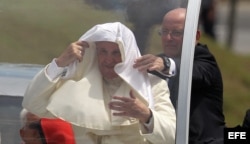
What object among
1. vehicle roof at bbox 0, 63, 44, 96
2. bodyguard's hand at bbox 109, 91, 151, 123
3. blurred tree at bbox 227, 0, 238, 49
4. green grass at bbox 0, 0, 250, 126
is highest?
green grass at bbox 0, 0, 250, 126

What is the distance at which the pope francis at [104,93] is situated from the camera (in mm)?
2926

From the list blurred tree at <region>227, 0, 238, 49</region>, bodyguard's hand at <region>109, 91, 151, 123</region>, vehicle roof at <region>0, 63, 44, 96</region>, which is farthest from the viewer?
blurred tree at <region>227, 0, 238, 49</region>

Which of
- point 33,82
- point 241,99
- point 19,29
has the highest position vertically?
point 19,29

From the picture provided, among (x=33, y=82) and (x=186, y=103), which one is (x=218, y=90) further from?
(x=33, y=82)

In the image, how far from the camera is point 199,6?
9.70 ft

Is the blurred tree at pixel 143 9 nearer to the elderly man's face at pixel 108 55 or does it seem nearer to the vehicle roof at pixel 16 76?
the elderly man's face at pixel 108 55

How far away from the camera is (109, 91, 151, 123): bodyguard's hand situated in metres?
2.90

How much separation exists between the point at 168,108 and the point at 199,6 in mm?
410

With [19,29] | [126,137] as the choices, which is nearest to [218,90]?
[126,137]

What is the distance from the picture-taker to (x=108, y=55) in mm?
2959

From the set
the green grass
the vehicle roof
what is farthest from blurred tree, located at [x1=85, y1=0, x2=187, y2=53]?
the vehicle roof

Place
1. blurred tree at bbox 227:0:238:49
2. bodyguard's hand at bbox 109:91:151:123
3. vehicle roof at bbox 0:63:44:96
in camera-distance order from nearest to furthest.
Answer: bodyguard's hand at bbox 109:91:151:123 → vehicle roof at bbox 0:63:44:96 → blurred tree at bbox 227:0:238:49

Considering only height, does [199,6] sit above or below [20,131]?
above

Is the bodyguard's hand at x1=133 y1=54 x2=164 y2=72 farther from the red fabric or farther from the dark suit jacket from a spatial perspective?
the red fabric
